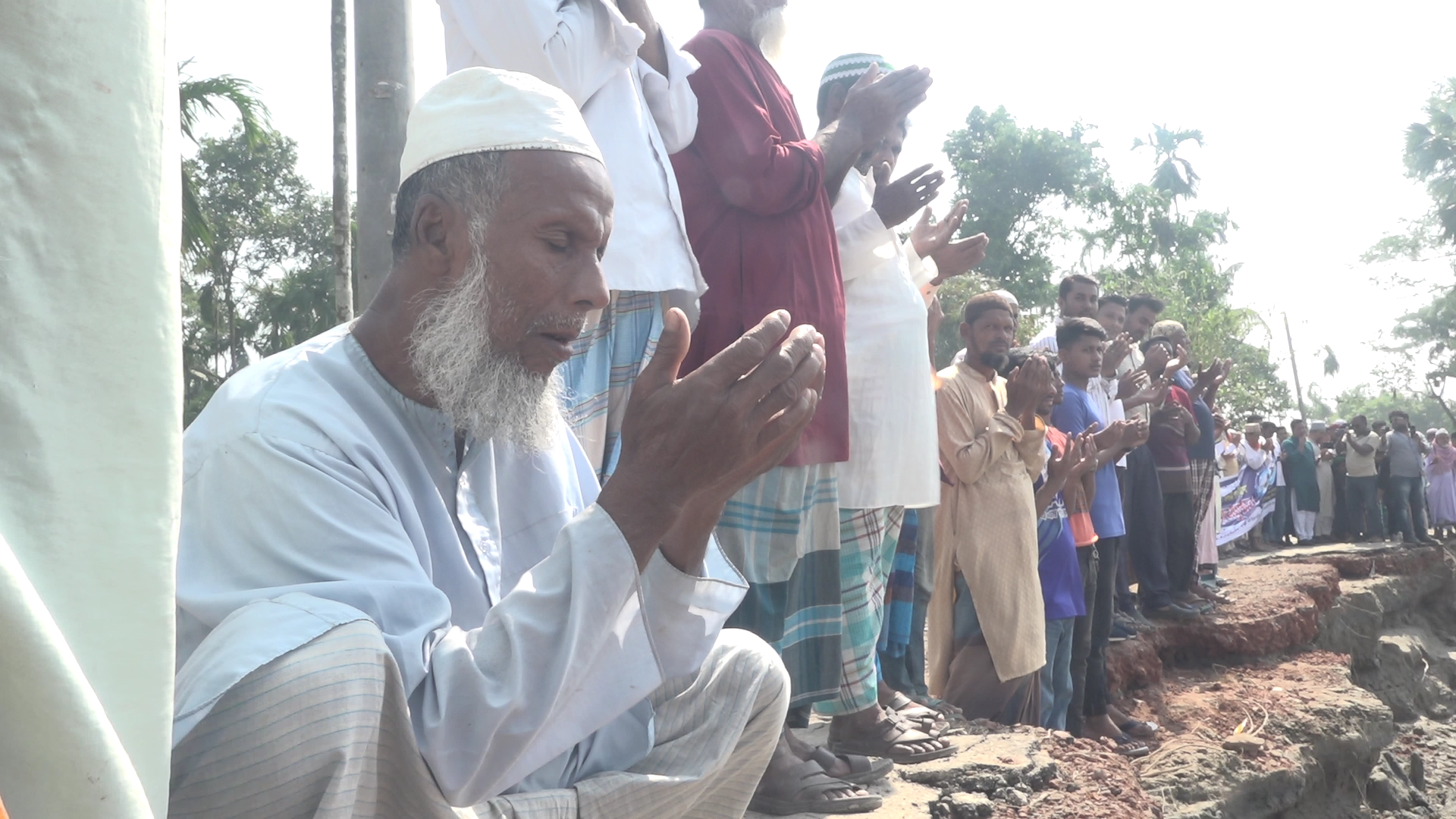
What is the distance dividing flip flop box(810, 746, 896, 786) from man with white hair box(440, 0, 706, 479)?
1.09 m

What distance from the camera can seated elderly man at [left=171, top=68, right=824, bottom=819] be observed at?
1.38 meters

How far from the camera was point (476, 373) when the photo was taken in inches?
72.9

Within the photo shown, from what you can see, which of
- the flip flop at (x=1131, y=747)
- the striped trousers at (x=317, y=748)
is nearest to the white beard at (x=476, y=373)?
the striped trousers at (x=317, y=748)

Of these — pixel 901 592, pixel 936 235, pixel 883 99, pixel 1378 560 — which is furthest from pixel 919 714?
pixel 1378 560

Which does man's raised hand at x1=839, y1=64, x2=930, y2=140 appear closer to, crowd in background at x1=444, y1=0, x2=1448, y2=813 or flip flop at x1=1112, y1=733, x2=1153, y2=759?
crowd in background at x1=444, y1=0, x2=1448, y2=813

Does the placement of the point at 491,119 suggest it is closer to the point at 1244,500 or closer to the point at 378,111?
the point at 378,111

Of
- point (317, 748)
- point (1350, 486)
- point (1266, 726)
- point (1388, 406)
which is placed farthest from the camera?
point (1388, 406)

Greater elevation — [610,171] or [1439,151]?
[1439,151]

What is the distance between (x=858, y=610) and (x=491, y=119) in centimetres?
195

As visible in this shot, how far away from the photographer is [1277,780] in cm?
593

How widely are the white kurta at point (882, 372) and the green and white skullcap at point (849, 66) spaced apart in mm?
448

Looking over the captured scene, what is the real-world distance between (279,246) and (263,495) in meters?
20.0

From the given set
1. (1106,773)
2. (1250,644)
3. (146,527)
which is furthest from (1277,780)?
(146,527)

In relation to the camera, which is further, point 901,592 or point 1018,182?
point 1018,182
